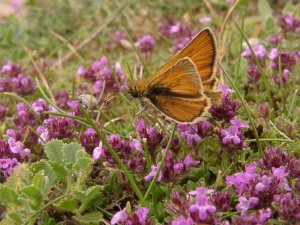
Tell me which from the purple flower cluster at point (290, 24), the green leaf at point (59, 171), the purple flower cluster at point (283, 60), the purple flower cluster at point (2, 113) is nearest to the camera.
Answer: the green leaf at point (59, 171)

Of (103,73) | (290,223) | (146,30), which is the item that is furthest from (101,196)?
(146,30)

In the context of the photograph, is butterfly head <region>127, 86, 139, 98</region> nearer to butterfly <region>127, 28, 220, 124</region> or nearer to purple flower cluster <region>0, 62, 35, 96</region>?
butterfly <region>127, 28, 220, 124</region>

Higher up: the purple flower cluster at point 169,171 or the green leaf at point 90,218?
the purple flower cluster at point 169,171

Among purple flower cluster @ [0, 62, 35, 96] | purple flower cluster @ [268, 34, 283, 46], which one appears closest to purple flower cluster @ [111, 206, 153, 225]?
purple flower cluster @ [0, 62, 35, 96]

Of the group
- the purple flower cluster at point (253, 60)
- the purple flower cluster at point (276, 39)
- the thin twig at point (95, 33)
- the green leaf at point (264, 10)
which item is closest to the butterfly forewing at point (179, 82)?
the purple flower cluster at point (253, 60)

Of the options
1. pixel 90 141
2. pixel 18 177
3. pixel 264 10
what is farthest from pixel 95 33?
pixel 18 177

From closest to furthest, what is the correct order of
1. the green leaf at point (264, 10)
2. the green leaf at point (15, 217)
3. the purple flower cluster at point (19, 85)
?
the green leaf at point (15, 217) → the purple flower cluster at point (19, 85) → the green leaf at point (264, 10)

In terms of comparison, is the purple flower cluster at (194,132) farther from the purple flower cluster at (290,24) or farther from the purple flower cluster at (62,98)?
the purple flower cluster at (290,24)
